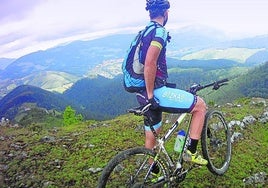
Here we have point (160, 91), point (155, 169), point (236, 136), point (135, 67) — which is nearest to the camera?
point (155, 169)

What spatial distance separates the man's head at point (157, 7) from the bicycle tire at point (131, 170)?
9.57 feet

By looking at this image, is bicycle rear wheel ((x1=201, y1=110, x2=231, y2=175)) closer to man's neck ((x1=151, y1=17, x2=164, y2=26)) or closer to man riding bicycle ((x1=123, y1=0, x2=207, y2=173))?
man riding bicycle ((x1=123, y1=0, x2=207, y2=173))

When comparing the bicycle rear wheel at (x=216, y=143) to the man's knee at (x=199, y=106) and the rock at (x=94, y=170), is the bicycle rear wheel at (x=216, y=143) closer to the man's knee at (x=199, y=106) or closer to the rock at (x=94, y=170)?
the man's knee at (x=199, y=106)

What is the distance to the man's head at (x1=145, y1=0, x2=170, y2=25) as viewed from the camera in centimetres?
704

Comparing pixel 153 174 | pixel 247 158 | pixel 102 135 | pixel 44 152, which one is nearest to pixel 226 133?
pixel 247 158

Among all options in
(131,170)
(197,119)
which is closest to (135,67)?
(197,119)

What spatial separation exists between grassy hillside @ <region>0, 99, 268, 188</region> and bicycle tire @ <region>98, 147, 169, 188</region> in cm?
211

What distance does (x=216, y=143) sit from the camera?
906 cm

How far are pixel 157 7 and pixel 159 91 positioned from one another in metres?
1.83


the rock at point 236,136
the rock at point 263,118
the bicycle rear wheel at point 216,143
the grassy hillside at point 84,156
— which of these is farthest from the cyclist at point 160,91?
the rock at point 263,118

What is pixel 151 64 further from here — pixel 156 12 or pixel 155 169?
pixel 155 169

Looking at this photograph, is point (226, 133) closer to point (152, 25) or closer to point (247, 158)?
point (247, 158)

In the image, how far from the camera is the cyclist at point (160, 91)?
21.8 ft

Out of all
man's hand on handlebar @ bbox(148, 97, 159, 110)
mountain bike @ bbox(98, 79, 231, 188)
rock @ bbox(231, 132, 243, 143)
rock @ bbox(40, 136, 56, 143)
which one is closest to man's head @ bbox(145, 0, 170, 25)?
man's hand on handlebar @ bbox(148, 97, 159, 110)
